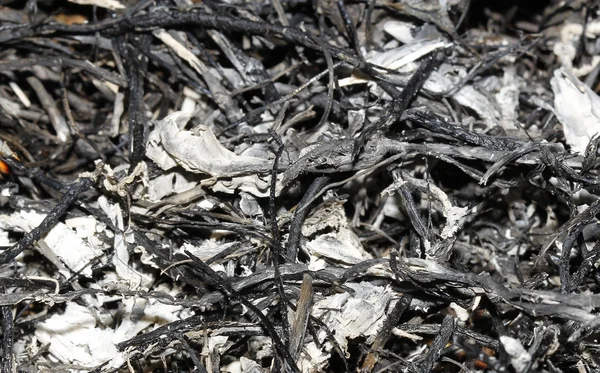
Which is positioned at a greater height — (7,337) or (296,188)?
(296,188)

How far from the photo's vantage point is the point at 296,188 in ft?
3.84

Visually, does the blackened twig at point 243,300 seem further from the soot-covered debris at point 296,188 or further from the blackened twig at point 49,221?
the blackened twig at point 49,221

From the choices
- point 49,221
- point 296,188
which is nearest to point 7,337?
point 49,221

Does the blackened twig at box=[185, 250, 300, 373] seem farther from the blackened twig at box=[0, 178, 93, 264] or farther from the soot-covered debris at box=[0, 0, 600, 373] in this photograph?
the blackened twig at box=[0, 178, 93, 264]

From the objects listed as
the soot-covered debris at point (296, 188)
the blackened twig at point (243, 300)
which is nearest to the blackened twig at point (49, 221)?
the soot-covered debris at point (296, 188)

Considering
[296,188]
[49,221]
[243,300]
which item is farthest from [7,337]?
[296,188]

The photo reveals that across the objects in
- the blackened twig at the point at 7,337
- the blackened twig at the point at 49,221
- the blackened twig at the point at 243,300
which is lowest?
the blackened twig at the point at 7,337

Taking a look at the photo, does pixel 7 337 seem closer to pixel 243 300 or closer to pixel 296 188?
pixel 243 300

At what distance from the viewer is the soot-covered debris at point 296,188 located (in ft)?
3.49

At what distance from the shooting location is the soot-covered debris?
1.06 metres

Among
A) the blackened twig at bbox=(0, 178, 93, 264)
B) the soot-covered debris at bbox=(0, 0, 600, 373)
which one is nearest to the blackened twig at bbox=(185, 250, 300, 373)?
the soot-covered debris at bbox=(0, 0, 600, 373)

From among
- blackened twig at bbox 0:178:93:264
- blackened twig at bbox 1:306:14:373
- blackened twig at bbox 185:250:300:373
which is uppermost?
blackened twig at bbox 0:178:93:264

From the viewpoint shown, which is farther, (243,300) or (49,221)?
(49,221)

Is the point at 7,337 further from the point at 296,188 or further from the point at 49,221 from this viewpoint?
the point at 296,188
